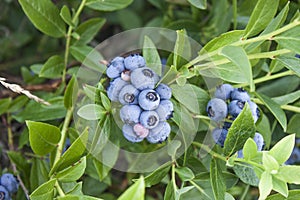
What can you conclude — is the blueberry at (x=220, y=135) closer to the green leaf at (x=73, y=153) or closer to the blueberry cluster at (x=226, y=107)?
the blueberry cluster at (x=226, y=107)

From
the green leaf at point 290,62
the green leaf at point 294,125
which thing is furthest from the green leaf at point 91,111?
the green leaf at point 294,125

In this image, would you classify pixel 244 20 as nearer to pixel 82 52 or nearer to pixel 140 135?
pixel 82 52

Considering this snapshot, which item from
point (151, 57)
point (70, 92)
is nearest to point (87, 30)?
point (70, 92)

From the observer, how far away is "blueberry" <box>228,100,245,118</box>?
1.28m

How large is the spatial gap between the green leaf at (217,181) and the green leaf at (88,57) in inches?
18.5

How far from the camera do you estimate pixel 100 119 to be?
1.22 metres

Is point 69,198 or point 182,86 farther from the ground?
point 182,86

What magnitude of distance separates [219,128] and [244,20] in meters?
0.47

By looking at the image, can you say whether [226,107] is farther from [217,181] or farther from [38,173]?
[38,173]

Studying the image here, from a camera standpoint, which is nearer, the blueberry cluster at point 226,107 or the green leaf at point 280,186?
the green leaf at point 280,186

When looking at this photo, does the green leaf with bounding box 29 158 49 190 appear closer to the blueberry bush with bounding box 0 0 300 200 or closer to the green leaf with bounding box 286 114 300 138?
the blueberry bush with bounding box 0 0 300 200

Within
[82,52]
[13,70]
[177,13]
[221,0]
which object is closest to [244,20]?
[221,0]

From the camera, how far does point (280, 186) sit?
1.03m

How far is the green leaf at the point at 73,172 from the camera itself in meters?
1.20
